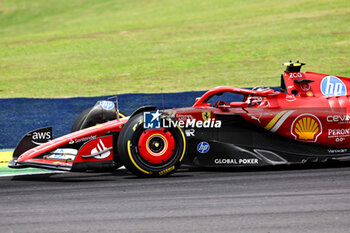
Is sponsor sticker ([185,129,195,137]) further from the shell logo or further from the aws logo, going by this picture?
the aws logo

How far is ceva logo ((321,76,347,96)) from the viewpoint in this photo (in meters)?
7.53

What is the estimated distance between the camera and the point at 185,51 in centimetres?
2158

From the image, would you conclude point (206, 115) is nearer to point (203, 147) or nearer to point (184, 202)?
point (203, 147)

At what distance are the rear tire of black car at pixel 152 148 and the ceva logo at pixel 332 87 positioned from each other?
2.13 meters

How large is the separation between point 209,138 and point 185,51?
48.6ft

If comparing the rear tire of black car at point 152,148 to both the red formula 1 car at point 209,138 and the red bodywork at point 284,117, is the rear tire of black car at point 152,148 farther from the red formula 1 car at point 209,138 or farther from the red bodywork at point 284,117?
the red bodywork at point 284,117

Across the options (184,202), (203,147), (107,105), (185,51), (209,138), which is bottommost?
(184,202)

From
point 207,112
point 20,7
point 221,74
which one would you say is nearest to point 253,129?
point 207,112

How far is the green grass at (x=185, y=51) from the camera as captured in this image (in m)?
16.8

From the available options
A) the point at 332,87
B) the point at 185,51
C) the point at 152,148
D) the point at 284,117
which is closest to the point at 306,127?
the point at 284,117

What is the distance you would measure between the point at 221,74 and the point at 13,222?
1272 cm

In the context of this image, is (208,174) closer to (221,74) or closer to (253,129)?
(253,129)

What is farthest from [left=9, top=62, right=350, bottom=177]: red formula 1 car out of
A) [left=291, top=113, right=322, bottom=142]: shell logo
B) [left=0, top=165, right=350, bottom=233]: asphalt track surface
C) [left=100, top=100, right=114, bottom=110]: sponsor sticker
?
[left=100, top=100, right=114, bottom=110]: sponsor sticker

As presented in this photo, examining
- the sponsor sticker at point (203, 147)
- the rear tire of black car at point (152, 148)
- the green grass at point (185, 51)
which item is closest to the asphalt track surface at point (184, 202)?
the rear tire of black car at point (152, 148)
